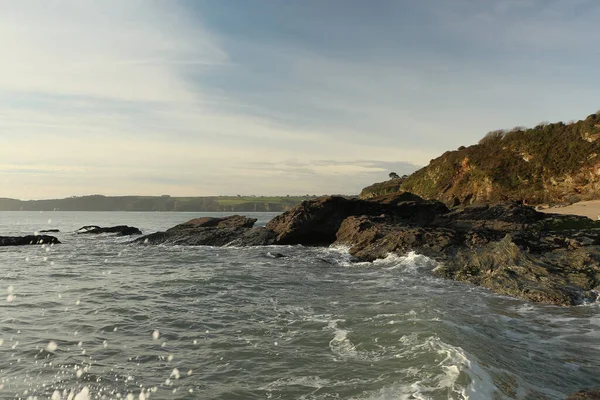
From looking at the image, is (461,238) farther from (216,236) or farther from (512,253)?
(216,236)

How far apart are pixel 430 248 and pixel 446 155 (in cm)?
5934

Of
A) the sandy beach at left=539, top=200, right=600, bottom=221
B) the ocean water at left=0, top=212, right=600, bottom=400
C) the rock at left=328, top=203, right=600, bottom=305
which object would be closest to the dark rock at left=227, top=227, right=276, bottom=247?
the rock at left=328, top=203, right=600, bottom=305

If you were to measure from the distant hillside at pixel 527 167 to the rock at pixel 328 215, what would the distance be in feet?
77.0

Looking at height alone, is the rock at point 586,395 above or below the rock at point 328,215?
below

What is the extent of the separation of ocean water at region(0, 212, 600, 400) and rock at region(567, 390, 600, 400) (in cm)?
35

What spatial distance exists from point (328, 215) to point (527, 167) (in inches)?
1586

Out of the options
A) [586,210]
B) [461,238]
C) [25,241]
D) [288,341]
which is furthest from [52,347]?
[586,210]

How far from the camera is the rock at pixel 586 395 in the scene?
229 inches

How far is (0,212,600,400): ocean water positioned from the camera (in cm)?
670

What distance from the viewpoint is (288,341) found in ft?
29.8

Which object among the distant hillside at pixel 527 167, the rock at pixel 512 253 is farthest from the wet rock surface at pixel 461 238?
the distant hillside at pixel 527 167

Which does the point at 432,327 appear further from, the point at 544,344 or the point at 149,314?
the point at 149,314

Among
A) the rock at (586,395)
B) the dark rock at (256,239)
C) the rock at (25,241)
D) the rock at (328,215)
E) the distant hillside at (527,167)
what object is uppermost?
the distant hillside at (527,167)

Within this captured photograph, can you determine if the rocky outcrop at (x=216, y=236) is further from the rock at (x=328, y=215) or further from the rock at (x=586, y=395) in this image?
the rock at (x=586, y=395)
